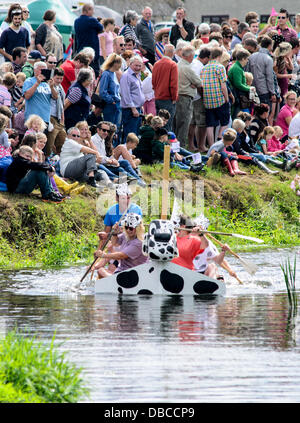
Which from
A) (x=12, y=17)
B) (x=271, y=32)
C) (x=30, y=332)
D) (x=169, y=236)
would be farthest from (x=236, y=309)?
(x=271, y=32)

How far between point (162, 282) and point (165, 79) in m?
7.20

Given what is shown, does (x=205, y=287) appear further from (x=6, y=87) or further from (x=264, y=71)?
(x=264, y=71)

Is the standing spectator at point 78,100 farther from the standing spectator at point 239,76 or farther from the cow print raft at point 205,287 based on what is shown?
the cow print raft at point 205,287

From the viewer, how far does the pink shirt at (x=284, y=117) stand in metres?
26.5

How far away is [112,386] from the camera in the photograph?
912cm

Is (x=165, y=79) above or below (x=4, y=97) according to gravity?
below

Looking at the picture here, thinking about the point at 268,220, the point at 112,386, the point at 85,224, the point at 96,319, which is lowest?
the point at 268,220

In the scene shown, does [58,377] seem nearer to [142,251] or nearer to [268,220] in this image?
[142,251]

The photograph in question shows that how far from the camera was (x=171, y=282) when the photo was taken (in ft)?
51.3

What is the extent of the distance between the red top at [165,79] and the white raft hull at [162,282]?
7.05 m

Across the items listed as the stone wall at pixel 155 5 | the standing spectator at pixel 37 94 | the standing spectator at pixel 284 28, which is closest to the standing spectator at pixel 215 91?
the standing spectator at pixel 284 28

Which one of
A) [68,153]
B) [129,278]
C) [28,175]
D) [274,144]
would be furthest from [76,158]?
[274,144]

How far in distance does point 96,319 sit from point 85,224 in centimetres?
667

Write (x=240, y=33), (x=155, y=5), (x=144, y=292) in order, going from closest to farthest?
(x=144, y=292) → (x=240, y=33) → (x=155, y=5)
